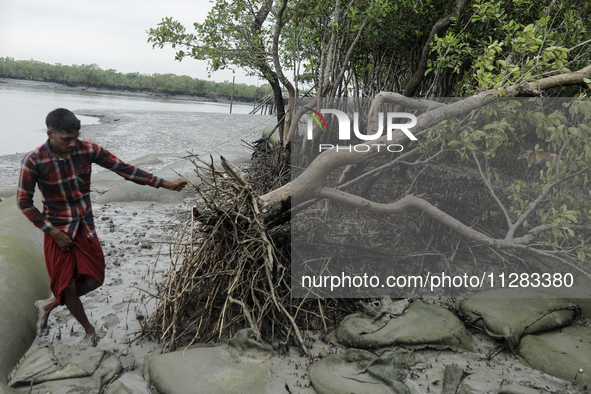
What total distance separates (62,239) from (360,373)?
6.71ft

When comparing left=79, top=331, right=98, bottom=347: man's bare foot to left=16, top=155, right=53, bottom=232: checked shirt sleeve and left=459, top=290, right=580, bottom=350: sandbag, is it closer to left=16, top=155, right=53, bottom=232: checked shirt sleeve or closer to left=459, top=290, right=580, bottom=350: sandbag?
left=16, top=155, right=53, bottom=232: checked shirt sleeve

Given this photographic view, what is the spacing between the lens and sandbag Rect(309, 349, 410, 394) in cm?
244

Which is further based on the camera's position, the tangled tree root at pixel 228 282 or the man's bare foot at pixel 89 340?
the tangled tree root at pixel 228 282

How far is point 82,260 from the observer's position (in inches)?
104

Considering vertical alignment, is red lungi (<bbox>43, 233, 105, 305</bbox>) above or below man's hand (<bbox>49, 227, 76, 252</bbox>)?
below

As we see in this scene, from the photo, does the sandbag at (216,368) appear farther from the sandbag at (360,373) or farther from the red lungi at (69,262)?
the red lungi at (69,262)

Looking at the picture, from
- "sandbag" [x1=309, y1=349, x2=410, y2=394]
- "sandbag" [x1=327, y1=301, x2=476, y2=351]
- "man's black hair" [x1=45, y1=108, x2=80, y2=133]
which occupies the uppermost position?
"man's black hair" [x1=45, y1=108, x2=80, y2=133]

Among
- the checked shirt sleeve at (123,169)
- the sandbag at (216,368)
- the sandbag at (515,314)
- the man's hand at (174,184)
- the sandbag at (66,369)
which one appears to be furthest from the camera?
the sandbag at (515,314)

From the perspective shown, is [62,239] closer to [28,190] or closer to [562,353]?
[28,190]

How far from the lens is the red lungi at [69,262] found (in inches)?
101

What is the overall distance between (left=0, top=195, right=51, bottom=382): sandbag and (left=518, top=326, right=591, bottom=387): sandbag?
3376 millimetres

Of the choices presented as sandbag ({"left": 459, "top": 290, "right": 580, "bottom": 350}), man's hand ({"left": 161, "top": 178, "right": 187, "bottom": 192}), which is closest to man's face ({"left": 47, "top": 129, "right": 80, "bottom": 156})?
man's hand ({"left": 161, "top": 178, "right": 187, "bottom": 192})

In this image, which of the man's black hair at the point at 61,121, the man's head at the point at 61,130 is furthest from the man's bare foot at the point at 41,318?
the man's black hair at the point at 61,121

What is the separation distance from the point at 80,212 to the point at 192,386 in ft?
4.25
